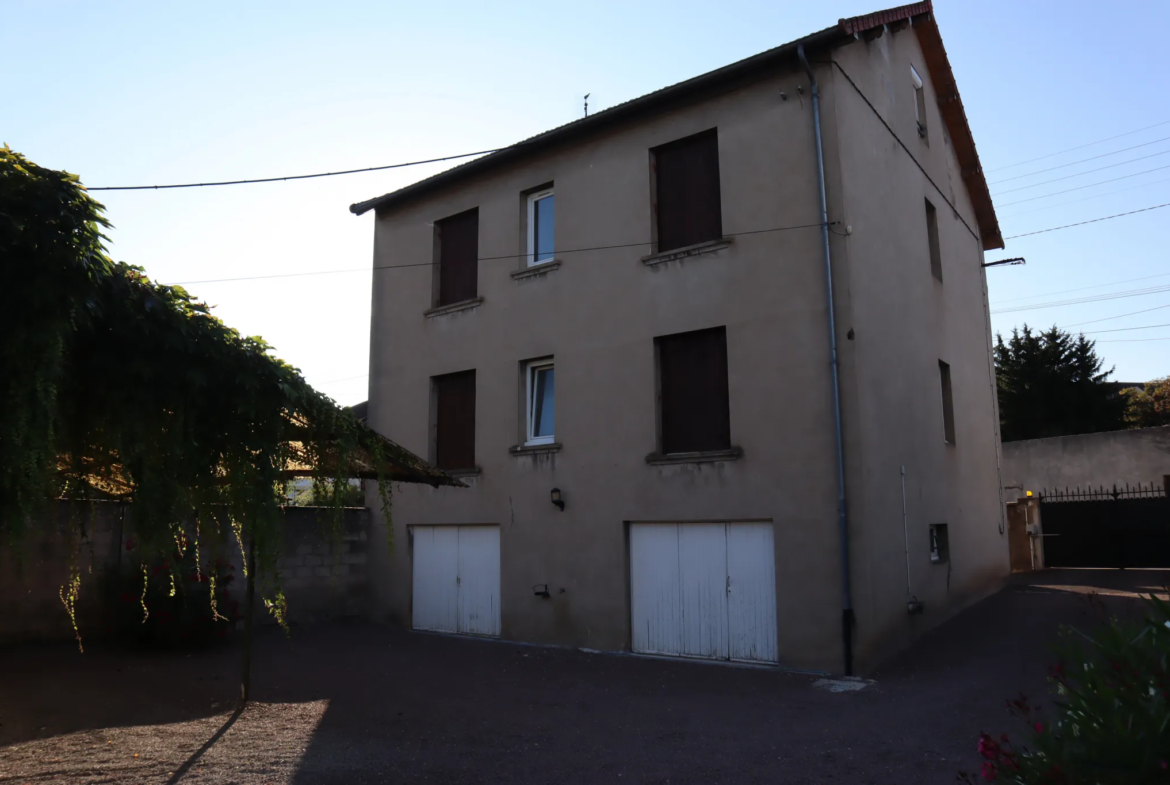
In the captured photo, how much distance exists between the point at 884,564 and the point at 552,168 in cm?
756

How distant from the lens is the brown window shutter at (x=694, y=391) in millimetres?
11031

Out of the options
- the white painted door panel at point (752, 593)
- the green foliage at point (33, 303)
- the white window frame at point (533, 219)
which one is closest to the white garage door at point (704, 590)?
the white painted door panel at point (752, 593)

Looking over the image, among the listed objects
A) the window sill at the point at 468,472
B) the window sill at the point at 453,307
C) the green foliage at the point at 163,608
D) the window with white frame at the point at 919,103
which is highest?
the window with white frame at the point at 919,103

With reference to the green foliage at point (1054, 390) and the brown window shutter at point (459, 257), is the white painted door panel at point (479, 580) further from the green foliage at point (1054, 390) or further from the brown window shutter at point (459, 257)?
the green foliage at point (1054, 390)

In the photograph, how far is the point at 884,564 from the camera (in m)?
10.2

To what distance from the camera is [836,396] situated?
9898 millimetres

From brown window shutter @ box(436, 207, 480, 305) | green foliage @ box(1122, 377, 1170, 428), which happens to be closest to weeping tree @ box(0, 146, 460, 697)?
brown window shutter @ box(436, 207, 480, 305)

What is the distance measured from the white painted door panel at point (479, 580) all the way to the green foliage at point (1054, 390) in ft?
88.5

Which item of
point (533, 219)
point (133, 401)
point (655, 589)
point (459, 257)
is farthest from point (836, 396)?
point (133, 401)

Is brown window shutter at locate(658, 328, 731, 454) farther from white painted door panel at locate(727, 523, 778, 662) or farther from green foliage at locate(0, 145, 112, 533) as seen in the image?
green foliage at locate(0, 145, 112, 533)

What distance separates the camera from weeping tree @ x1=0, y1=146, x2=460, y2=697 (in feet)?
14.3

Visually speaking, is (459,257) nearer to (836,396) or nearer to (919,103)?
(836,396)

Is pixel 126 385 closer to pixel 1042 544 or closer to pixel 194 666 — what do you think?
pixel 194 666

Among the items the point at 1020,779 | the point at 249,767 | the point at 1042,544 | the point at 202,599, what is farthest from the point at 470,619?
the point at 1042,544
